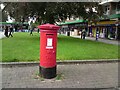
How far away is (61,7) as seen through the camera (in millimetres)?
22375

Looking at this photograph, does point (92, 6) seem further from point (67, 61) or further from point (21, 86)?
point (21, 86)

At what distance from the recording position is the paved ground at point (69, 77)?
6.62 meters

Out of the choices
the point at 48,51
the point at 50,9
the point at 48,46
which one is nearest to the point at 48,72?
the point at 48,51

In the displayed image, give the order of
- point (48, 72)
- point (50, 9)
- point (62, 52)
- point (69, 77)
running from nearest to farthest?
point (48, 72) → point (69, 77) → point (62, 52) → point (50, 9)

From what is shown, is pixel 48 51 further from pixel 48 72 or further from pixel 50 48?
pixel 48 72

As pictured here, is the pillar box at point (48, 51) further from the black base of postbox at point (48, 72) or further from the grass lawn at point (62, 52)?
the grass lawn at point (62, 52)

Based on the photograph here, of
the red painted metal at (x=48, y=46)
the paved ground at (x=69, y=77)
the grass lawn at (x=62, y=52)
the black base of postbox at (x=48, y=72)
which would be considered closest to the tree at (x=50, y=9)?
the grass lawn at (x=62, y=52)

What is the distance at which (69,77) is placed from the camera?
7516 mm

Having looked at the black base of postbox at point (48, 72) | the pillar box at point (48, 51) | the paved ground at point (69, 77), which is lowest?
the paved ground at point (69, 77)

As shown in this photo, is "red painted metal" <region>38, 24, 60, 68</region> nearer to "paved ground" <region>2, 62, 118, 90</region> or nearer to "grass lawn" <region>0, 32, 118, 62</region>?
"paved ground" <region>2, 62, 118, 90</region>

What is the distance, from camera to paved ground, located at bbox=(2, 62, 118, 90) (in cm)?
662

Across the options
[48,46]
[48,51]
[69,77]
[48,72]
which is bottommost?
[69,77]

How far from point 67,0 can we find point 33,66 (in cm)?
1378

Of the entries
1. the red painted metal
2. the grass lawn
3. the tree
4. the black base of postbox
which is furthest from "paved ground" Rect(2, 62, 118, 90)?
the tree
